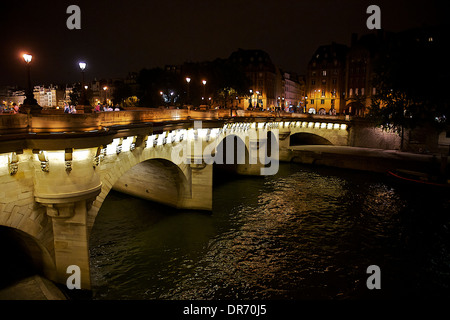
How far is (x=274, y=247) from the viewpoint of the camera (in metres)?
19.2

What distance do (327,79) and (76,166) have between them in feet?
279

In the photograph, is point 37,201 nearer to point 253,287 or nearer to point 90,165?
point 90,165

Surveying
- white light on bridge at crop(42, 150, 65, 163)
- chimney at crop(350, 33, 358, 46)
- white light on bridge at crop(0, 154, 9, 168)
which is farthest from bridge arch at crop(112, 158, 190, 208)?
chimney at crop(350, 33, 358, 46)

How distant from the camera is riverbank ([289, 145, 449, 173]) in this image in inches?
1516

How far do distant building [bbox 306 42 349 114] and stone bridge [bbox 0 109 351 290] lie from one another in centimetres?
6686

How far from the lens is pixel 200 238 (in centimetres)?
2011

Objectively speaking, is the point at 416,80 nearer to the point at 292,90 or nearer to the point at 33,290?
the point at 33,290

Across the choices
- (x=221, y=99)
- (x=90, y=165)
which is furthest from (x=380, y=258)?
(x=221, y=99)

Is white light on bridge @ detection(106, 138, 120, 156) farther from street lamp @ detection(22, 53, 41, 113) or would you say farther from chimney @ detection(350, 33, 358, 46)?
chimney @ detection(350, 33, 358, 46)

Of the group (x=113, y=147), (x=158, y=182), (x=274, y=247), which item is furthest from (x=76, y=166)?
(x=158, y=182)

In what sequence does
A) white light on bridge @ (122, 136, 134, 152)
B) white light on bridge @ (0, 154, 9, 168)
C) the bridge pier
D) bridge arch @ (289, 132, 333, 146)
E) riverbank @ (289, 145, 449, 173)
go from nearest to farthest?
1. white light on bridge @ (0, 154, 9, 168)
2. the bridge pier
3. white light on bridge @ (122, 136, 134, 152)
4. riverbank @ (289, 145, 449, 173)
5. bridge arch @ (289, 132, 333, 146)
